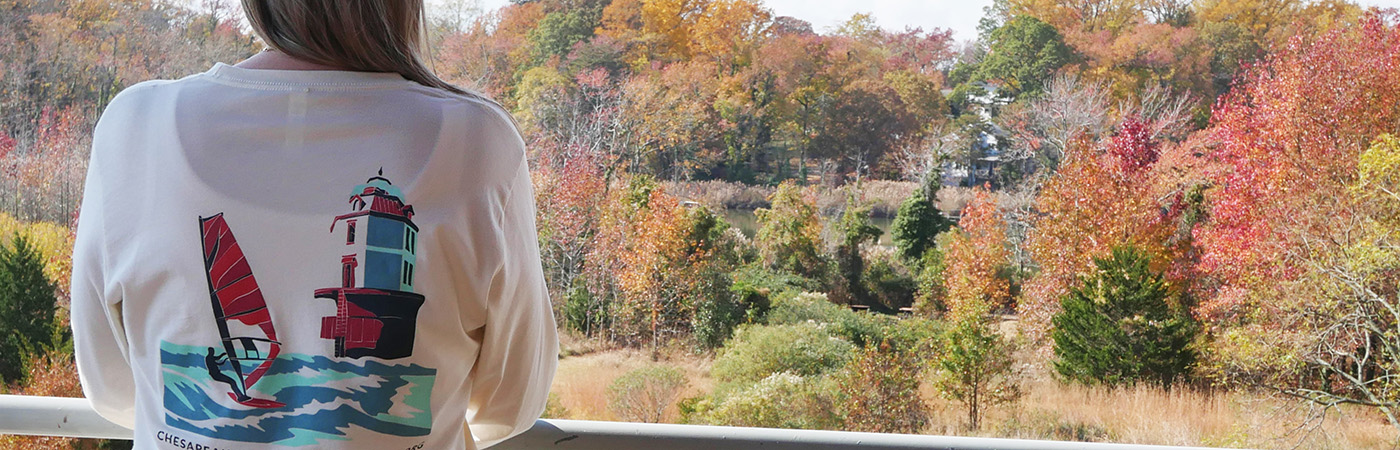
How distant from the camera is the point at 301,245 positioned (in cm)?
50

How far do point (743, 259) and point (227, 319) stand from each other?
4.26 metres

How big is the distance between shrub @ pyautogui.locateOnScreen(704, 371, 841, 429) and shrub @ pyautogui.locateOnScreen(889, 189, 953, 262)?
77 cm

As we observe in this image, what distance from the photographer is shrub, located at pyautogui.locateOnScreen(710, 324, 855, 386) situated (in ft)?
15.7

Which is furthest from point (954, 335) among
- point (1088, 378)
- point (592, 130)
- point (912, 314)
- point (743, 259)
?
point (592, 130)

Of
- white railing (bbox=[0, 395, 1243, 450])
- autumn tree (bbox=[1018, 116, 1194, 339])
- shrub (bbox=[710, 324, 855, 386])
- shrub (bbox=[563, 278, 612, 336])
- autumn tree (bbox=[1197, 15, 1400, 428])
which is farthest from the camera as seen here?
shrub (bbox=[563, 278, 612, 336])

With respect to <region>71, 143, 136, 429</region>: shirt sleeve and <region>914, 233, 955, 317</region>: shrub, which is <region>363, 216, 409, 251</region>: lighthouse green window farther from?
<region>914, 233, 955, 317</region>: shrub

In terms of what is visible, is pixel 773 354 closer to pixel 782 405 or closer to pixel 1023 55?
pixel 782 405

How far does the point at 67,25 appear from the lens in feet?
15.2

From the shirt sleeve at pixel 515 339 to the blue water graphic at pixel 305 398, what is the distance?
52 mm

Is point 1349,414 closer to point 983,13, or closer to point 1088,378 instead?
point 1088,378

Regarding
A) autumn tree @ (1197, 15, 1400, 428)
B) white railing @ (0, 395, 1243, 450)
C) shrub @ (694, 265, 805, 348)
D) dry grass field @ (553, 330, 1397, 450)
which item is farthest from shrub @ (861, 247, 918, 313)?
white railing @ (0, 395, 1243, 450)

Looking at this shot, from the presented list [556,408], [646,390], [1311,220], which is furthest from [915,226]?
[556,408]

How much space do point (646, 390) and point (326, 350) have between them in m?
4.40

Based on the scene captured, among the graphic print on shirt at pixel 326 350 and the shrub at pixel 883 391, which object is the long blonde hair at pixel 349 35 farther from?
the shrub at pixel 883 391
